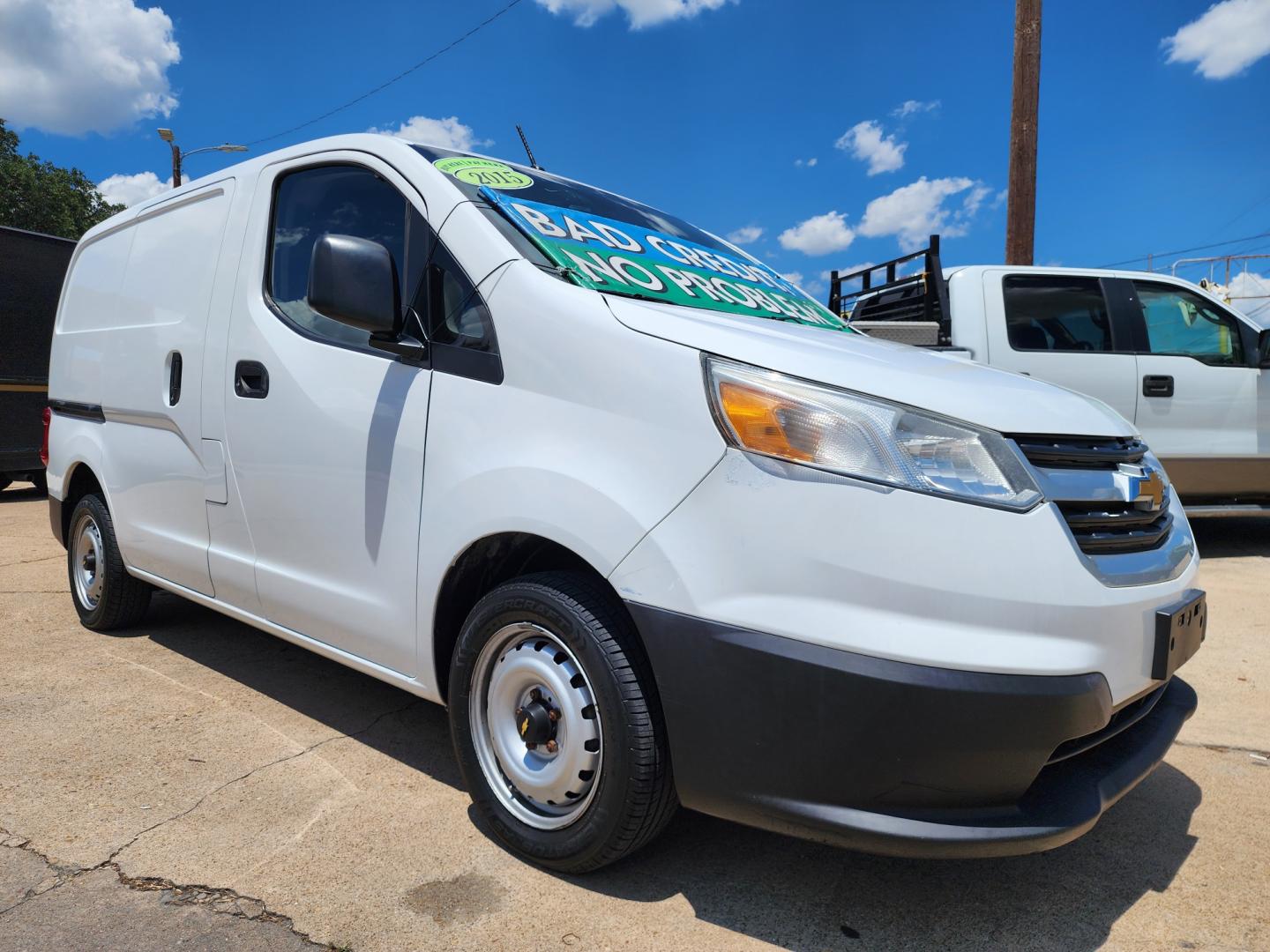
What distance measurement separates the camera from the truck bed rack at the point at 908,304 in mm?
5812

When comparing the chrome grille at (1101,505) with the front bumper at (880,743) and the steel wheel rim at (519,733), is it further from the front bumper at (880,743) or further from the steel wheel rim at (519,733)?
the steel wheel rim at (519,733)

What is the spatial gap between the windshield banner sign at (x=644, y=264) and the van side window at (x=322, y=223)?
0.35m

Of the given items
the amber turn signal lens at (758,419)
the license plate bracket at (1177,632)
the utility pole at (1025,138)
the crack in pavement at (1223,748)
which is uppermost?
the utility pole at (1025,138)

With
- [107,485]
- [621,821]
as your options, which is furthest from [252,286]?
[621,821]

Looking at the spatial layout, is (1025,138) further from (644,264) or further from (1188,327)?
(644,264)

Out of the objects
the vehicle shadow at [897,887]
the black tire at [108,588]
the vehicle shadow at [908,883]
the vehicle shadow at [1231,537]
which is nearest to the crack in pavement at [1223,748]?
the vehicle shadow at [908,883]

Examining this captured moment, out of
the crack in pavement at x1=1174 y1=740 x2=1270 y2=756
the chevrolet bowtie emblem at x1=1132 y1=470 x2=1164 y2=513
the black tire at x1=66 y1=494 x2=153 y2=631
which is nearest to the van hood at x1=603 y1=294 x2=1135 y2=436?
the chevrolet bowtie emblem at x1=1132 y1=470 x2=1164 y2=513

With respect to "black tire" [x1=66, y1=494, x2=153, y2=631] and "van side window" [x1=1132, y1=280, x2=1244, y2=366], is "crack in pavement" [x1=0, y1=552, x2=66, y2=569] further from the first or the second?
"van side window" [x1=1132, y1=280, x2=1244, y2=366]

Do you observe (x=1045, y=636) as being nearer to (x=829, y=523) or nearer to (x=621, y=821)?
(x=829, y=523)

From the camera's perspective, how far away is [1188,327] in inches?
245

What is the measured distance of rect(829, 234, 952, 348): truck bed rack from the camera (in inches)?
229

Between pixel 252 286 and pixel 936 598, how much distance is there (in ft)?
8.02

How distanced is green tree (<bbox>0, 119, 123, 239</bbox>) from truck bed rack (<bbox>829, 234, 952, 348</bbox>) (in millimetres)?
35655

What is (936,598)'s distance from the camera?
64.7 inches
